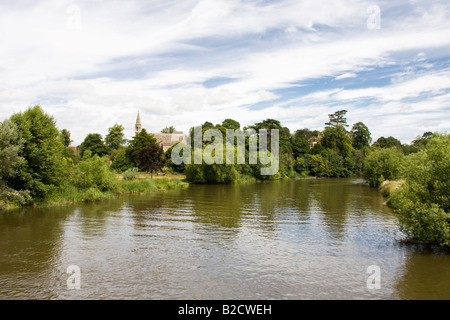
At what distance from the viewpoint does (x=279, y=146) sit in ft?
265

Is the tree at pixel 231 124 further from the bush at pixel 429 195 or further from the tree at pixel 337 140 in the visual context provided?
the bush at pixel 429 195

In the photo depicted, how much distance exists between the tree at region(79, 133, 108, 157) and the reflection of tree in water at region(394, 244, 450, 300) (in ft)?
238

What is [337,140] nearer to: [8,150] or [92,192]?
[92,192]

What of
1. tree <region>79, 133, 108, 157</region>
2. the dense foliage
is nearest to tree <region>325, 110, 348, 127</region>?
the dense foliage

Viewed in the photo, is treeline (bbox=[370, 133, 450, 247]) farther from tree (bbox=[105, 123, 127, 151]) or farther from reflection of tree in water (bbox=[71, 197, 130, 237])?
tree (bbox=[105, 123, 127, 151])

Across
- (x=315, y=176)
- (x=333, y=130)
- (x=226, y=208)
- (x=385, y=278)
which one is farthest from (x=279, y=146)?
(x=385, y=278)

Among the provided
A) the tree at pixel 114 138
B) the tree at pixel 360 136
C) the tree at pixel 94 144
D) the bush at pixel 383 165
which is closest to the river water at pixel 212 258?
the bush at pixel 383 165

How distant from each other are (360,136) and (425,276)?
3907 inches

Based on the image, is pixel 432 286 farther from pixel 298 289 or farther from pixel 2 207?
pixel 2 207

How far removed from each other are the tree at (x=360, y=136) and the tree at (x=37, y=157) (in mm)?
93315

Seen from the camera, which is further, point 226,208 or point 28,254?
point 226,208

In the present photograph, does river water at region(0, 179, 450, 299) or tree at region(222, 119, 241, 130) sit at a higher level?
→ tree at region(222, 119, 241, 130)

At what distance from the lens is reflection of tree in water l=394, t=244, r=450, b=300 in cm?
948
